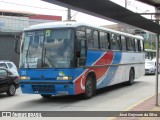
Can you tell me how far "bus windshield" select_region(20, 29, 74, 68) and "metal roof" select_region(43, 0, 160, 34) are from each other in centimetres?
603

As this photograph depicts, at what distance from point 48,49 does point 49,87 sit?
1.44 meters

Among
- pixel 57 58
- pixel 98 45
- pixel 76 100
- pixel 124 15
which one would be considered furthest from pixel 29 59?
pixel 124 15

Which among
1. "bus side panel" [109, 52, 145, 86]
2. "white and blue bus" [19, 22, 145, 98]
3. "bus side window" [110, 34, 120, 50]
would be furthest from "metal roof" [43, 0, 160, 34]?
"bus side panel" [109, 52, 145, 86]

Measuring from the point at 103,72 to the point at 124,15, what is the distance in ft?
34.9

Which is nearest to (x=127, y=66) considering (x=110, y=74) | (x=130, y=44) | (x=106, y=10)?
(x=130, y=44)

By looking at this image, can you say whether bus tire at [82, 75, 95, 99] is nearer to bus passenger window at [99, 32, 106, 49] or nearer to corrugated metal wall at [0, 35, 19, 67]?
bus passenger window at [99, 32, 106, 49]

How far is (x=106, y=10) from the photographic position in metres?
5.69

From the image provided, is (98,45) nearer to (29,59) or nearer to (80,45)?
(80,45)

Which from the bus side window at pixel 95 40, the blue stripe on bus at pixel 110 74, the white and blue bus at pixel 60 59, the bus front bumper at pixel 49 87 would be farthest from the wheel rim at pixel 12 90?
the bus side window at pixel 95 40

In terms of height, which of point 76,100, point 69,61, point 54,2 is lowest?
point 76,100

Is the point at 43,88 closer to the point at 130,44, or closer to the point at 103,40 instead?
the point at 103,40

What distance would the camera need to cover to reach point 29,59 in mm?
14617

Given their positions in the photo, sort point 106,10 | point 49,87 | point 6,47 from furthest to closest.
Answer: point 6,47
point 49,87
point 106,10

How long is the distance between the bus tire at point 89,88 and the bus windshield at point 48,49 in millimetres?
1658
